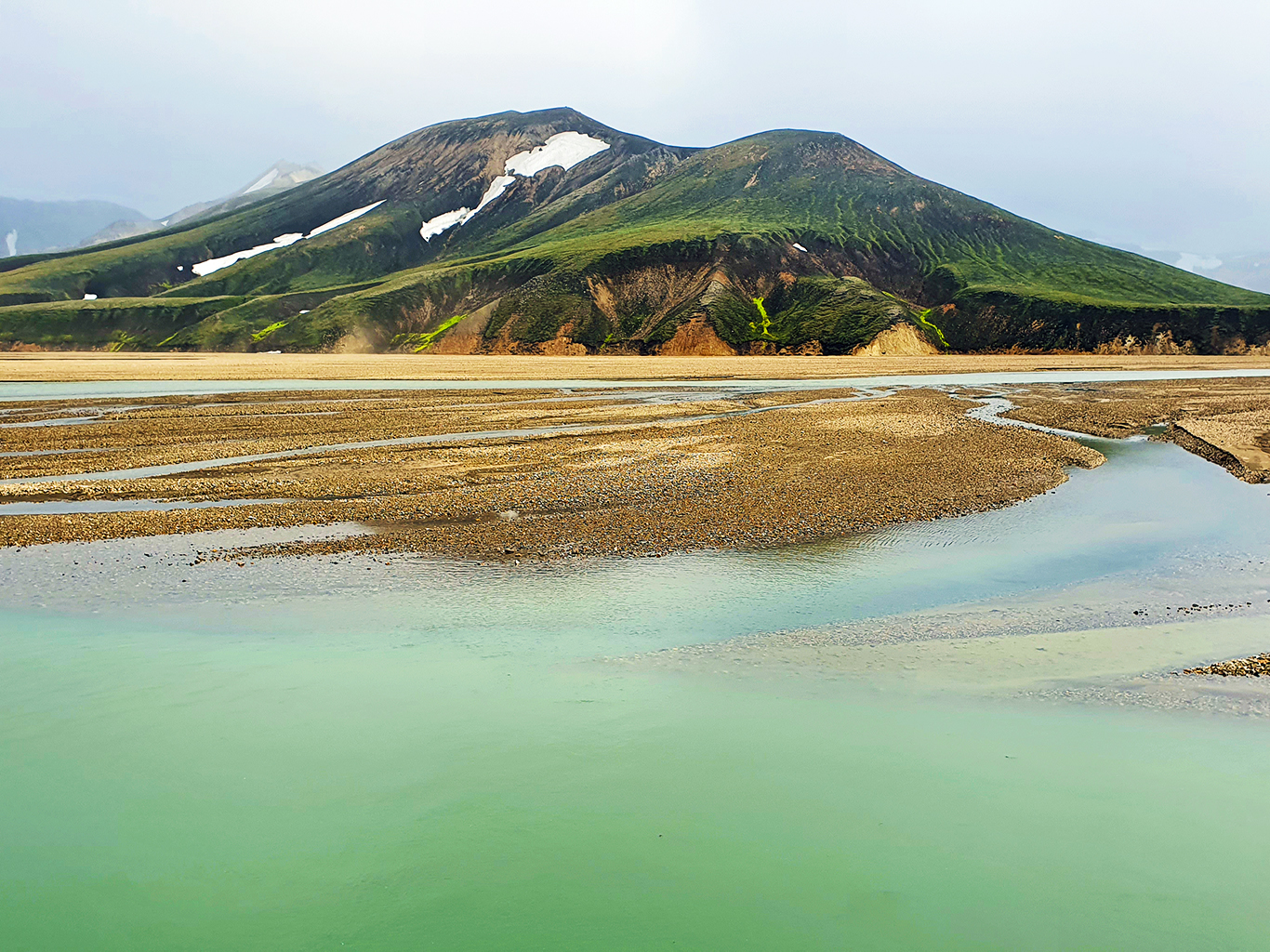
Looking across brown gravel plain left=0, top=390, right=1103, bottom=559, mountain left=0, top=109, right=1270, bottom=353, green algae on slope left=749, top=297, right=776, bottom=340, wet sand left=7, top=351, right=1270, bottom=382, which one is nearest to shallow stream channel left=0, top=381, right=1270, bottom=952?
brown gravel plain left=0, top=390, right=1103, bottom=559

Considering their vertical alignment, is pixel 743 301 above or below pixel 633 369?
above

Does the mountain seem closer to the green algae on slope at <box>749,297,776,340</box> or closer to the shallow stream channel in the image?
the green algae on slope at <box>749,297,776,340</box>

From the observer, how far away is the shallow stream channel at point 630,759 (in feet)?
23.0

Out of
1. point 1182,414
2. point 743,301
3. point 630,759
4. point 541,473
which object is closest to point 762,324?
point 743,301

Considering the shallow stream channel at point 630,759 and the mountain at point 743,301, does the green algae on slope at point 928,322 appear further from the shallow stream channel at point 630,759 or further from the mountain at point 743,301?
the shallow stream channel at point 630,759

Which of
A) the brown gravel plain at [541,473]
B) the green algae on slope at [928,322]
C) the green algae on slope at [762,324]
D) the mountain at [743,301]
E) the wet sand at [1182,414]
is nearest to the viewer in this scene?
the brown gravel plain at [541,473]

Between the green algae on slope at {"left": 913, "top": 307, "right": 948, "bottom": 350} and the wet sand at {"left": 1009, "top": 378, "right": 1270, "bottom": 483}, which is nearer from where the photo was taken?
the wet sand at {"left": 1009, "top": 378, "right": 1270, "bottom": 483}

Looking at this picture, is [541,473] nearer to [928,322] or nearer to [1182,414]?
[1182,414]

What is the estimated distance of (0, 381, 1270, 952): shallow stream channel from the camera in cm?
700

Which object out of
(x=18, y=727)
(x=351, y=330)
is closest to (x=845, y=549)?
(x=18, y=727)

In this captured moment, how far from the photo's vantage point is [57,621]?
13695mm

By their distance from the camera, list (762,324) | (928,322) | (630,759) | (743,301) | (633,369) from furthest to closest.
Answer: (743,301) → (928,322) → (762,324) → (633,369) → (630,759)

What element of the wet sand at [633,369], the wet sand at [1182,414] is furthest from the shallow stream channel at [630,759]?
the wet sand at [633,369]

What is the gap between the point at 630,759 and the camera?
30.9ft
